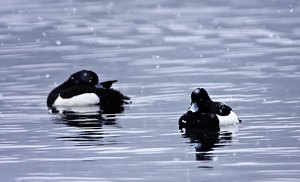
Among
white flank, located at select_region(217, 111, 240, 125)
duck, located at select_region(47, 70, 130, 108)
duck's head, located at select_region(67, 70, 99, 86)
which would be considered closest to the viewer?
white flank, located at select_region(217, 111, 240, 125)

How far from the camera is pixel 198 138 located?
2116cm

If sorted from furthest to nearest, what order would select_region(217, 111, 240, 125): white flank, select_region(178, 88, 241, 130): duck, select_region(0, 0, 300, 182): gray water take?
select_region(217, 111, 240, 125): white flank → select_region(178, 88, 241, 130): duck → select_region(0, 0, 300, 182): gray water

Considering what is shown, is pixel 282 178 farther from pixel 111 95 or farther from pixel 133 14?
pixel 133 14

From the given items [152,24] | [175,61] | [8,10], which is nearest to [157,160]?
[175,61]

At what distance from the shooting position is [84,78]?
93.3 feet

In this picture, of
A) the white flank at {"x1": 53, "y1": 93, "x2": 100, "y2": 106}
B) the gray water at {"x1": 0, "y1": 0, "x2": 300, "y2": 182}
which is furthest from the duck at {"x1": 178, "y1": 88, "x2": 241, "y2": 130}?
the white flank at {"x1": 53, "y1": 93, "x2": 100, "y2": 106}

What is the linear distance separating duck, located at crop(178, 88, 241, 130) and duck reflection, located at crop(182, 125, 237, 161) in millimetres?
95

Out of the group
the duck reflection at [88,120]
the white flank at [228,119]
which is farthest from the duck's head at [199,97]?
the duck reflection at [88,120]

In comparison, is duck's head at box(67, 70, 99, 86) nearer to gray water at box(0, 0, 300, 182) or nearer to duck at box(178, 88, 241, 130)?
gray water at box(0, 0, 300, 182)

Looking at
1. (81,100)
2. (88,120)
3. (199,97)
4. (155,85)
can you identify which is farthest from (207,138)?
(155,85)

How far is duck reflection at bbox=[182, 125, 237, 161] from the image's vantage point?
19.3 meters

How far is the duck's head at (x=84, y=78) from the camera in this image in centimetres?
2822

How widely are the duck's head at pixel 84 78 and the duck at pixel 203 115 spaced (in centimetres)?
610

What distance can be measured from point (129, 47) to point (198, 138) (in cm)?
1621
